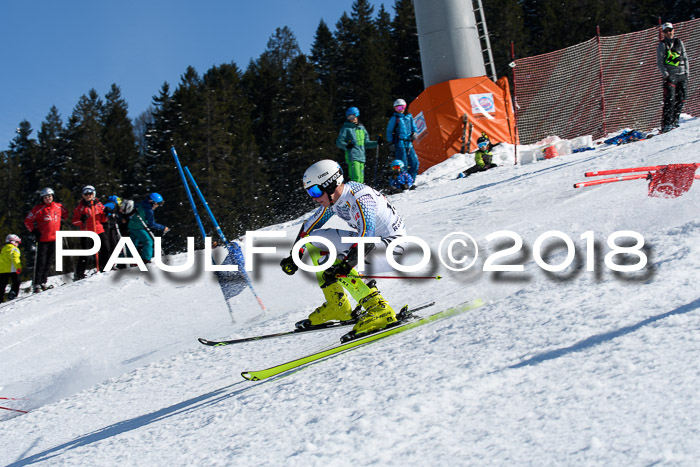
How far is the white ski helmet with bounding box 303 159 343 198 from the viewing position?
4.85 m

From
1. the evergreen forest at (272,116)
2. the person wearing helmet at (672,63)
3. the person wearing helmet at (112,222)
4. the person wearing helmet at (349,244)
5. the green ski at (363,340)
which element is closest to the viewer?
the green ski at (363,340)

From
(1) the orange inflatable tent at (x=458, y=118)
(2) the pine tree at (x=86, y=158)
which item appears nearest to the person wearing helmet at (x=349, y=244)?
(1) the orange inflatable tent at (x=458, y=118)

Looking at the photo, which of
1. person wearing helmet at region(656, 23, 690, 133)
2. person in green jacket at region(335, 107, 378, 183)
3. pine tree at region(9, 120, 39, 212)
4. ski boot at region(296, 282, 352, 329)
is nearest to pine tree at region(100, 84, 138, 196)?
pine tree at region(9, 120, 39, 212)

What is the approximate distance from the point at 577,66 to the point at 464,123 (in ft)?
10.2

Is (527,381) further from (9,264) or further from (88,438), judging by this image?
(9,264)

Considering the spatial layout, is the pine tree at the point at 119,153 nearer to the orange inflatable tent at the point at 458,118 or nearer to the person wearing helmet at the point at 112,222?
the orange inflatable tent at the point at 458,118

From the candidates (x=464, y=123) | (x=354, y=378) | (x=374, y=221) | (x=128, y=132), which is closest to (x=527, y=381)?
(x=354, y=378)

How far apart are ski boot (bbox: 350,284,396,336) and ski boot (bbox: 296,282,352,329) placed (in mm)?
244

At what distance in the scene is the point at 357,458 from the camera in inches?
109

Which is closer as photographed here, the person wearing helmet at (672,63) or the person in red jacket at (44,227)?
the person wearing helmet at (672,63)

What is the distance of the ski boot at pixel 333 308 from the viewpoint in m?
5.08

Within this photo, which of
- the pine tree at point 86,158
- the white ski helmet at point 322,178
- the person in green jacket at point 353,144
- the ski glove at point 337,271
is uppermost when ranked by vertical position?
the pine tree at point 86,158

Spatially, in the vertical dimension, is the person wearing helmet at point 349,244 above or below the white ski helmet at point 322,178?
below

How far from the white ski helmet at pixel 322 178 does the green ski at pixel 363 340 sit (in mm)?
1113
